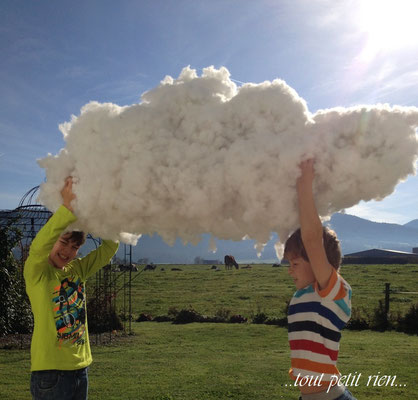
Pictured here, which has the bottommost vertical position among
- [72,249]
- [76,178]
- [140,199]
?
[72,249]

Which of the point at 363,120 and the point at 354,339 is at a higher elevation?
the point at 363,120

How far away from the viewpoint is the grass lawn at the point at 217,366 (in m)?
7.91

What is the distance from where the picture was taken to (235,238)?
267 centimetres

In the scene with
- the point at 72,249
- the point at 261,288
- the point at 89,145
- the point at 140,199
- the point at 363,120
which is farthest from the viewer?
the point at 261,288

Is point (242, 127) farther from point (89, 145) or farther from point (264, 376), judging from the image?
point (264, 376)

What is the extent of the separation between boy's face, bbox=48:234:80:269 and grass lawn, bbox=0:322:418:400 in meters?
5.04

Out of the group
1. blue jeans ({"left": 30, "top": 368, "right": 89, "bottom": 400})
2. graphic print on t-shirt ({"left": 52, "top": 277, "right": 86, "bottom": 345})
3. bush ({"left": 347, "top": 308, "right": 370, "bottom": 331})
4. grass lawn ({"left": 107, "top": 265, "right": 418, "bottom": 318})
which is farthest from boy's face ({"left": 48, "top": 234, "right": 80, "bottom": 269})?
bush ({"left": 347, "top": 308, "right": 370, "bottom": 331})

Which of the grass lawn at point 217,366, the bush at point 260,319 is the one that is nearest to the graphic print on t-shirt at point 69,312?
the grass lawn at point 217,366

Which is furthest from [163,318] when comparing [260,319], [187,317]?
[260,319]

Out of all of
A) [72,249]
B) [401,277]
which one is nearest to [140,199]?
[72,249]

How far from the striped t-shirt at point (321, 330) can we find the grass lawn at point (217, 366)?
5550mm

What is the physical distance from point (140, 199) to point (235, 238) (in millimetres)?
644

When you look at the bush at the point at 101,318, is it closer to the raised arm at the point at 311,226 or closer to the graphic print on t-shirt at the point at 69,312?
the graphic print on t-shirt at the point at 69,312

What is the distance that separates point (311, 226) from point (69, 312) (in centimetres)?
224
